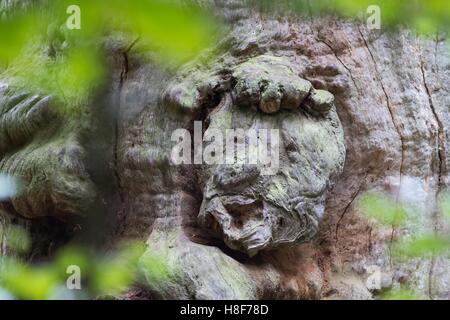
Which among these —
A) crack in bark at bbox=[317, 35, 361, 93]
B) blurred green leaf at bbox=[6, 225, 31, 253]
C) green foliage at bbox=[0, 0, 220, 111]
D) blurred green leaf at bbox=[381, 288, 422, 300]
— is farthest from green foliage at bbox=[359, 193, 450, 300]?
blurred green leaf at bbox=[6, 225, 31, 253]

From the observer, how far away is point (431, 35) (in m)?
2.40

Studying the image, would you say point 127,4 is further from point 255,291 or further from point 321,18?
point 321,18

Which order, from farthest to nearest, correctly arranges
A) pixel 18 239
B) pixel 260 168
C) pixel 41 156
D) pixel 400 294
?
1. pixel 18 239
2. pixel 41 156
3. pixel 400 294
4. pixel 260 168

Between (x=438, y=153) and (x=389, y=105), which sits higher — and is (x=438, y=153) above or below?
below

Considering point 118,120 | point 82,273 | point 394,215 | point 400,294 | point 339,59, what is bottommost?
point 400,294

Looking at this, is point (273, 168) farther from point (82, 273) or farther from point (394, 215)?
point (82, 273)

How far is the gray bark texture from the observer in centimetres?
197

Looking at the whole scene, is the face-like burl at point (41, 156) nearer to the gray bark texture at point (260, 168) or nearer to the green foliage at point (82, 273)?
the gray bark texture at point (260, 168)

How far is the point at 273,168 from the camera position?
1969 mm

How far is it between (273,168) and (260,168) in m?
0.05

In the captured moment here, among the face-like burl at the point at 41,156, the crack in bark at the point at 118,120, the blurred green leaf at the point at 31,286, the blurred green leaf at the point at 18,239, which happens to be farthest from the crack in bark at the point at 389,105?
the blurred green leaf at the point at 18,239

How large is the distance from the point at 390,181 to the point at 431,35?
59 cm

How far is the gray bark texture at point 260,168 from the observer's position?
197 cm

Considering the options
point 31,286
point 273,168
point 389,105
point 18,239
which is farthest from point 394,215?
point 18,239
